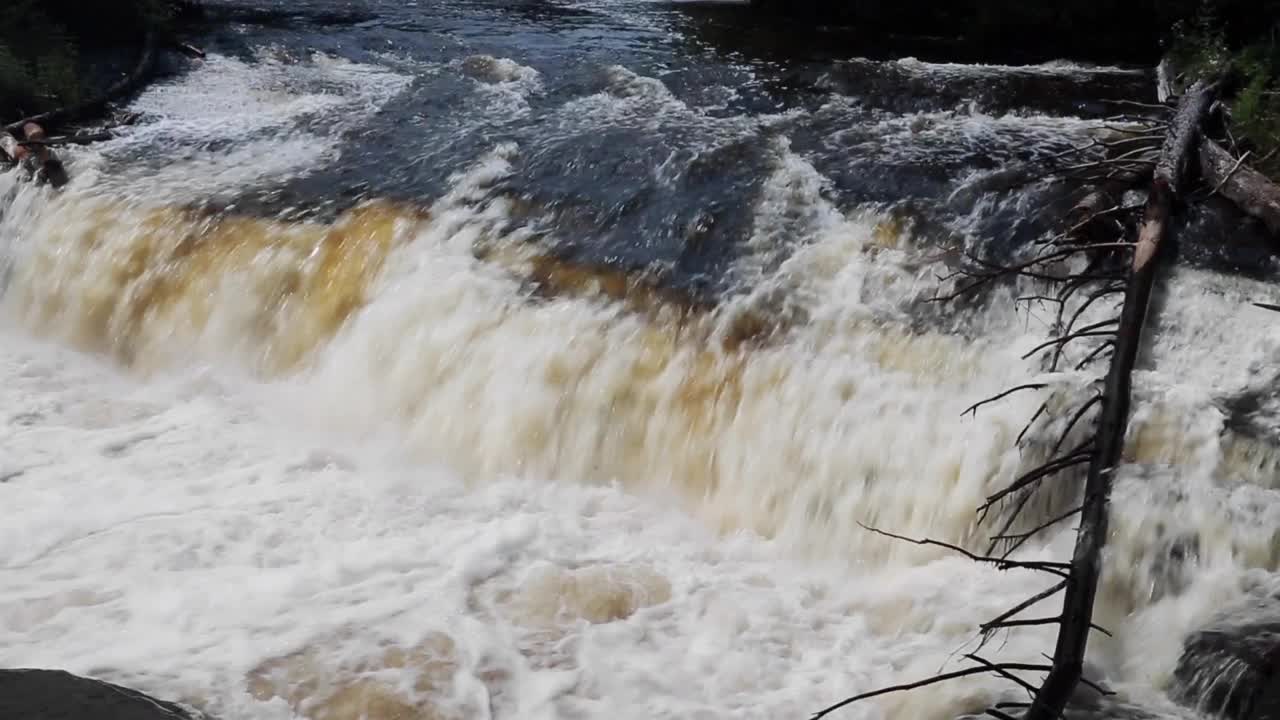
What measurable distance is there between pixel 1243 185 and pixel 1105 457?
3.12 metres

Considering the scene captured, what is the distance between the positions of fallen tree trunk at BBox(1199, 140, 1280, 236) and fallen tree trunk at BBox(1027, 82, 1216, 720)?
0.14 m

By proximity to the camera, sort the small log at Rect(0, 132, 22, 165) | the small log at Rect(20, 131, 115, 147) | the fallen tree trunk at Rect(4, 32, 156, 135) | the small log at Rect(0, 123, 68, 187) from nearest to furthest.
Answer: the small log at Rect(0, 123, 68, 187) → the small log at Rect(0, 132, 22, 165) → the small log at Rect(20, 131, 115, 147) → the fallen tree trunk at Rect(4, 32, 156, 135)

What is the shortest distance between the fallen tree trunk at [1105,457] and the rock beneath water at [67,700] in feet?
9.16

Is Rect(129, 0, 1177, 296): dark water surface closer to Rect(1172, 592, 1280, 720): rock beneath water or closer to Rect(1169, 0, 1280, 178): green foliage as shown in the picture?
Rect(1169, 0, 1280, 178): green foliage

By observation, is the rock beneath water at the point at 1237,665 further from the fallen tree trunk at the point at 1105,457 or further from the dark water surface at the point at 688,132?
the dark water surface at the point at 688,132

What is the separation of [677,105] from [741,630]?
587 centimetres

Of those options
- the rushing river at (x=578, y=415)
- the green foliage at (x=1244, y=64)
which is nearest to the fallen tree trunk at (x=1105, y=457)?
the rushing river at (x=578, y=415)

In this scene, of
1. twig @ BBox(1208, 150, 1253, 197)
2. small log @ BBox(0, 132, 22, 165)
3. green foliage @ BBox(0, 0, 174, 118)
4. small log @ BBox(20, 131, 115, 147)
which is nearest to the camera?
twig @ BBox(1208, 150, 1253, 197)

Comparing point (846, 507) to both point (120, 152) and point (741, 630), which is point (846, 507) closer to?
point (741, 630)

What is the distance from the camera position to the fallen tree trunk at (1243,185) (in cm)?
550

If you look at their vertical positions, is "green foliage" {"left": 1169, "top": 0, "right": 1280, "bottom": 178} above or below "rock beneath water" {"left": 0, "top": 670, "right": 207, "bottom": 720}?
above

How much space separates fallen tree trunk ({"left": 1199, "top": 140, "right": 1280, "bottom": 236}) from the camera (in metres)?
5.50

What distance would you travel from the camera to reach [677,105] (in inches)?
362

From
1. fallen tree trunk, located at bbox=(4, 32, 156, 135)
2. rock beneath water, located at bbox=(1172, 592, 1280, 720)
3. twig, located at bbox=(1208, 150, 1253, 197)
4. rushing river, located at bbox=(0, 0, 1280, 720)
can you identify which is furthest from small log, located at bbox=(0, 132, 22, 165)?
rock beneath water, located at bbox=(1172, 592, 1280, 720)
